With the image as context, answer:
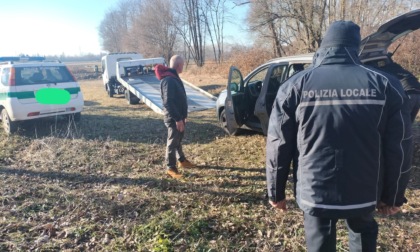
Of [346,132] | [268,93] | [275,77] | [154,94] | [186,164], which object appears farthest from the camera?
[154,94]

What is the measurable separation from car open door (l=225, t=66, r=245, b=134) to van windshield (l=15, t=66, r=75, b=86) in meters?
4.71

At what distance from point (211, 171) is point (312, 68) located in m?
3.53

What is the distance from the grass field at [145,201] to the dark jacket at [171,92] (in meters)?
1.09

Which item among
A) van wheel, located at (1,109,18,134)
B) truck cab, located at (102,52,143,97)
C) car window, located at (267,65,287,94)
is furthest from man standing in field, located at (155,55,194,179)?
truck cab, located at (102,52,143,97)

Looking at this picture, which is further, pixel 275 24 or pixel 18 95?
pixel 275 24

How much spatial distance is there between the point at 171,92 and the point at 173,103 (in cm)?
17

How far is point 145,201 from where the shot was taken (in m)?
4.15

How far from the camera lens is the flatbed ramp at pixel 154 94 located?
9828mm

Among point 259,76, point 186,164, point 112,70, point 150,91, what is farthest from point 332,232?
point 112,70

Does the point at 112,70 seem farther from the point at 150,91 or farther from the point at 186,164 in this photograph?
the point at 186,164

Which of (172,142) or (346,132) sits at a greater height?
(346,132)

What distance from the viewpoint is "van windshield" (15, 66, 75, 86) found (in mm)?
7391

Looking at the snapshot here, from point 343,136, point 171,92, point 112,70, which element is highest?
point 112,70

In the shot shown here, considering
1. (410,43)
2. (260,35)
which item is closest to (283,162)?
(410,43)
